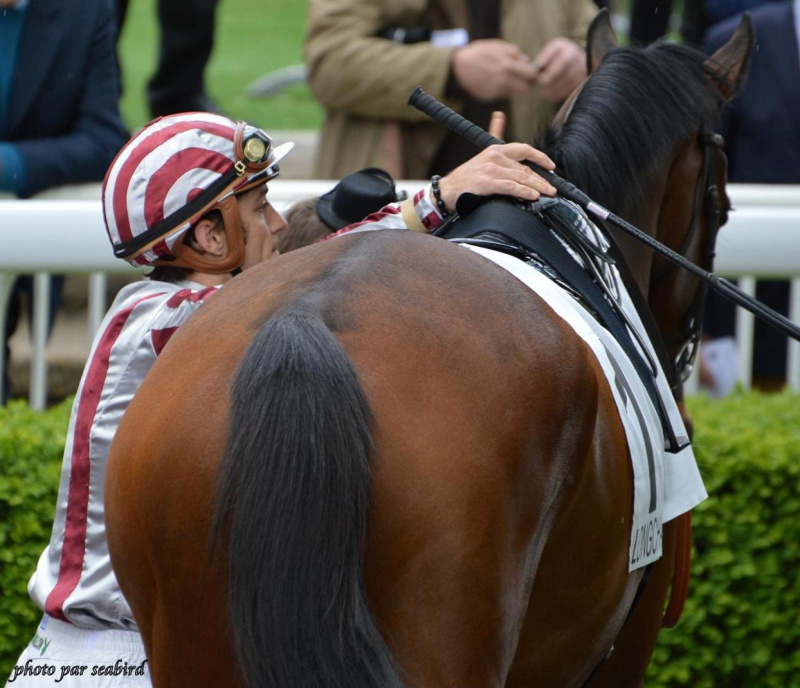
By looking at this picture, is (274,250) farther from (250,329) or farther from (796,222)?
(796,222)

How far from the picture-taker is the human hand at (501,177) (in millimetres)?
2432

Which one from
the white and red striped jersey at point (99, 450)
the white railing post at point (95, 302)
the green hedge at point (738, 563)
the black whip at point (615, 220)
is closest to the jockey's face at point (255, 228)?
the white and red striped jersey at point (99, 450)

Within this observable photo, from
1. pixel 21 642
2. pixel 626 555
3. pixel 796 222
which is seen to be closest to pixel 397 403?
Answer: pixel 626 555

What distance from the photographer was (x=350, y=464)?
1700mm

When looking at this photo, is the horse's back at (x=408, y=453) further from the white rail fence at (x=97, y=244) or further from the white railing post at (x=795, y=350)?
the white railing post at (x=795, y=350)

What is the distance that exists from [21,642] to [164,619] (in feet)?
6.45

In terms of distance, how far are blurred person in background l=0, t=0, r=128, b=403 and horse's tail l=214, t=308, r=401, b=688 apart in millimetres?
2768

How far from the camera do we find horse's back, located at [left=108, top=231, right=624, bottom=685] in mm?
1744

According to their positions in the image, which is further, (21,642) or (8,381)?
(8,381)

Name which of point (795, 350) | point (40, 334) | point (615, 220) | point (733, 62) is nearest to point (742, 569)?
point (795, 350)

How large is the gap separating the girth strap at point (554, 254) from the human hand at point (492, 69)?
88.1 inches

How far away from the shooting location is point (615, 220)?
2.54 m

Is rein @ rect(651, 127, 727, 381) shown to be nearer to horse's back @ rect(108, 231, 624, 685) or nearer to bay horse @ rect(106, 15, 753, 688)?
bay horse @ rect(106, 15, 753, 688)

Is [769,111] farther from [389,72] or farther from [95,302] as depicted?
[95,302]
